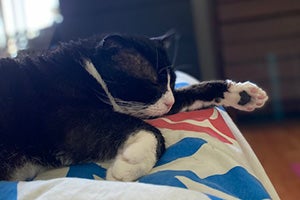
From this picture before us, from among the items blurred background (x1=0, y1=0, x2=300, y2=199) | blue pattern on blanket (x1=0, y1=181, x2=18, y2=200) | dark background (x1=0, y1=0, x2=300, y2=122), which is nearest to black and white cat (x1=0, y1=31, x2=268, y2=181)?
blue pattern on blanket (x1=0, y1=181, x2=18, y2=200)

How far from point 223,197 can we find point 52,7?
2.81m

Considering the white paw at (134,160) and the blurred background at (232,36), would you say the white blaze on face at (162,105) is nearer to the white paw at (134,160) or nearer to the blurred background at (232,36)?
the white paw at (134,160)

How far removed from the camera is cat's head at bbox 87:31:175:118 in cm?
93

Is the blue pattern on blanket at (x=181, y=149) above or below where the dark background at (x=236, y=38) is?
above

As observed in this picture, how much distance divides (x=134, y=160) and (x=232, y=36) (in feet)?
6.42

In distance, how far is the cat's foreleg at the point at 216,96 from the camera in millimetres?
999

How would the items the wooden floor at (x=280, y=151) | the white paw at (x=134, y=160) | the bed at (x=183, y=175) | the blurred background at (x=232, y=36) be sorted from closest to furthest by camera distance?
the bed at (x=183, y=175) → the white paw at (x=134, y=160) → the wooden floor at (x=280, y=151) → the blurred background at (x=232, y=36)

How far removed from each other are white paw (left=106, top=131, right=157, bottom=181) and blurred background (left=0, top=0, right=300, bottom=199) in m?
1.52

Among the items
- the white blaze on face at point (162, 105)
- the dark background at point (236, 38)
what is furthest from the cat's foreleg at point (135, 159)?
the dark background at point (236, 38)

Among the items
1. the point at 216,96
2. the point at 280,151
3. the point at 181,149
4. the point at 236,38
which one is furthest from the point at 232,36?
the point at 181,149

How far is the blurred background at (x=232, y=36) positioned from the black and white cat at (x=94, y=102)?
4.34 ft

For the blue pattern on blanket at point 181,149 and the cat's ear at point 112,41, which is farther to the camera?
the cat's ear at point 112,41

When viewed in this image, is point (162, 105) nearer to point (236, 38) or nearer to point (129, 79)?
point (129, 79)

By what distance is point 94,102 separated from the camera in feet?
2.99
